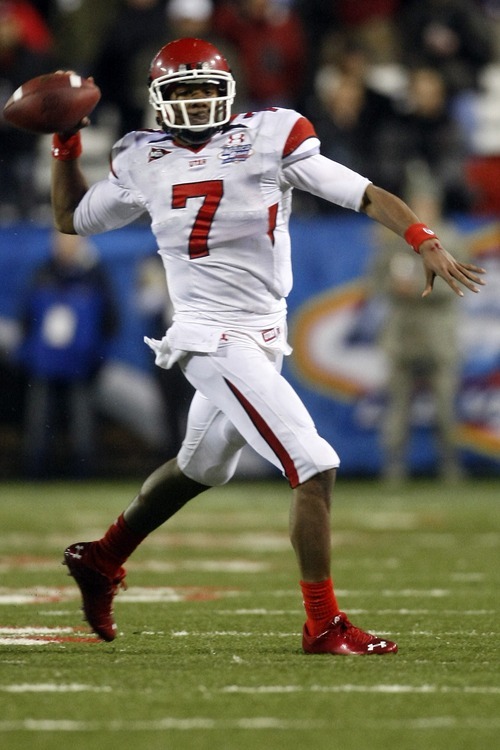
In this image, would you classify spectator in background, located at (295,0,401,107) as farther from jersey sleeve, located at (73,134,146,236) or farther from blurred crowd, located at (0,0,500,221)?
jersey sleeve, located at (73,134,146,236)

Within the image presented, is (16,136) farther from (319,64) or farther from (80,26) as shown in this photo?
(319,64)

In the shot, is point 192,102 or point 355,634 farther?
point 192,102

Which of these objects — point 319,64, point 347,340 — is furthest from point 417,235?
point 319,64

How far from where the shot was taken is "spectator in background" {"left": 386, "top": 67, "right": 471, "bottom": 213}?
11.0 m

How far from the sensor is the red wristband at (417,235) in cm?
419

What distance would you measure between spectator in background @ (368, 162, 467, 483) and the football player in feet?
18.1

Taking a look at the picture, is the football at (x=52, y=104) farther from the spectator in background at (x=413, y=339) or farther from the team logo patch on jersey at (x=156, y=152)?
the spectator in background at (x=413, y=339)

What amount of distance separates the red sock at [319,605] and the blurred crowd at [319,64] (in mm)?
6869

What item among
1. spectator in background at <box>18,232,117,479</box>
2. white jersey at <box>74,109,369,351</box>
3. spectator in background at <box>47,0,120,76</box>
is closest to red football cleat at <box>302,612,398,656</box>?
white jersey at <box>74,109,369,351</box>

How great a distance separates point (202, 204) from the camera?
14.5 feet

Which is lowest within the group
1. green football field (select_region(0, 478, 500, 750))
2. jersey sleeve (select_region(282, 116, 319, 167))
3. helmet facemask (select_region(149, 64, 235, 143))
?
green football field (select_region(0, 478, 500, 750))

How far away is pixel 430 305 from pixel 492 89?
339cm

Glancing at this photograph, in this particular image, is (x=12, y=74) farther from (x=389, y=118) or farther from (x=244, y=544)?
(x=244, y=544)

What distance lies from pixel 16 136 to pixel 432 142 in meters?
3.06
